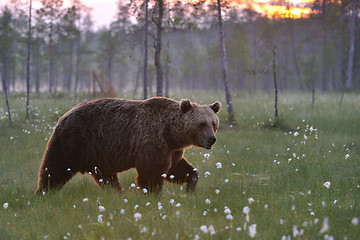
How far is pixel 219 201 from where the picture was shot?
5.74 m

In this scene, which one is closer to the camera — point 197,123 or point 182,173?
point 197,123

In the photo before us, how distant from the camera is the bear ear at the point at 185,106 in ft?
20.5

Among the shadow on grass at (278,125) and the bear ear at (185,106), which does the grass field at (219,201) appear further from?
the shadow on grass at (278,125)

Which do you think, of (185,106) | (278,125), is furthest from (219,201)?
(278,125)

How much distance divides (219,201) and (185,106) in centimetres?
178

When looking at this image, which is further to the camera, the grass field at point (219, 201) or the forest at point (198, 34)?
the forest at point (198, 34)

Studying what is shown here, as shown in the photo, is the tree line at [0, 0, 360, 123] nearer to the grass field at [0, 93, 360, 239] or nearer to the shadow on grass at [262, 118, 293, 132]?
the shadow on grass at [262, 118, 293, 132]

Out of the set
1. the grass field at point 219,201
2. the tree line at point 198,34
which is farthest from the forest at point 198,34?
the grass field at point 219,201

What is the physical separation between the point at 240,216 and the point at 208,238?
1.12 m

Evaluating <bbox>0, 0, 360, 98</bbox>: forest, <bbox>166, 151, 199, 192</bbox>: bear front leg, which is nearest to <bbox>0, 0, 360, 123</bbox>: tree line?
<bbox>0, 0, 360, 98</bbox>: forest

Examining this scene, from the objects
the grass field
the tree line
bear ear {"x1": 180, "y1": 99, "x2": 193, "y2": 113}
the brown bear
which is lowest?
the grass field

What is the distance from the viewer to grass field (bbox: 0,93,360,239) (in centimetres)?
447

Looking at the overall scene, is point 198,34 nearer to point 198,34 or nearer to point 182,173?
point 198,34

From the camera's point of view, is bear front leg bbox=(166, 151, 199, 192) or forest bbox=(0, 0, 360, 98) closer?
bear front leg bbox=(166, 151, 199, 192)
